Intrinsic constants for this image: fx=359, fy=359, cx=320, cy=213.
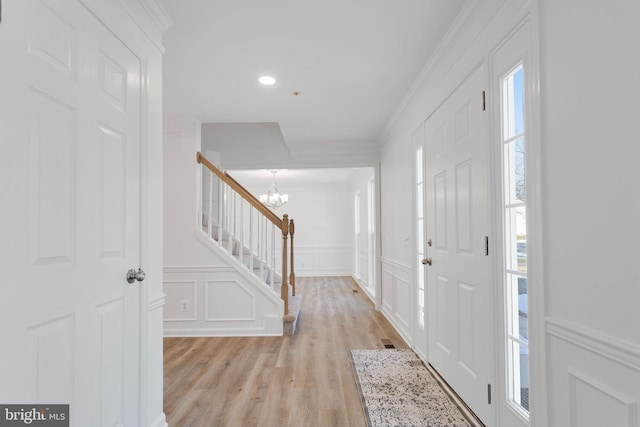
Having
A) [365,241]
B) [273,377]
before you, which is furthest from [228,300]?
[365,241]

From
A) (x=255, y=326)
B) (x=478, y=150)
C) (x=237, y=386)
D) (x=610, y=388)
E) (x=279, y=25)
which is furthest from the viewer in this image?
(x=255, y=326)

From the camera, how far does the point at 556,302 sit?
140 cm

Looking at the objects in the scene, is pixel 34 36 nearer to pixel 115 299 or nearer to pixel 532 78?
pixel 115 299

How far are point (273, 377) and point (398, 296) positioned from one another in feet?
6.08

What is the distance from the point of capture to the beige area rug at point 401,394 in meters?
2.14

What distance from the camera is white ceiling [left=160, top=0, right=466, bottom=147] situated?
→ 2086mm

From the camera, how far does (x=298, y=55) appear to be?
262 centimetres

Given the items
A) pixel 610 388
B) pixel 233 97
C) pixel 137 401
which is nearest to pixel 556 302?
pixel 610 388

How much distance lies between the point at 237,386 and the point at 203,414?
0.44 metres

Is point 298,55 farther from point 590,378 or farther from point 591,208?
point 590,378

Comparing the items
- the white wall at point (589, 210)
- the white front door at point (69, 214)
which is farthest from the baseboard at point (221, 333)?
the white wall at point (589, 210)

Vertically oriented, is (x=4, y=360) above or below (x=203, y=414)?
above

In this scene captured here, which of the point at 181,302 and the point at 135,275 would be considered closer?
the point at 135,275

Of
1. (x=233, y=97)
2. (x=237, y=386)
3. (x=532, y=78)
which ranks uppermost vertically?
(x=233, y=97)
